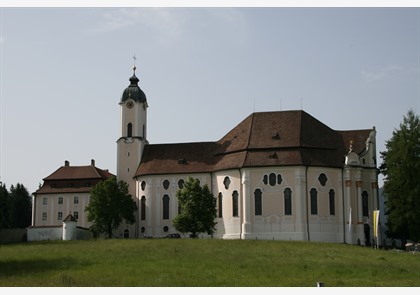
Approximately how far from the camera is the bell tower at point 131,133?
80844 millimetres

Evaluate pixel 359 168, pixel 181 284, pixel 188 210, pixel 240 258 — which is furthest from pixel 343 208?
pixel 181 284

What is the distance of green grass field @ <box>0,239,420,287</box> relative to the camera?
3416 centimetres

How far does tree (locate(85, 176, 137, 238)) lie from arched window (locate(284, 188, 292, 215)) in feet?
54.1

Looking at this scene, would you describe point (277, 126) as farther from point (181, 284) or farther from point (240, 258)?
point (181, 284)

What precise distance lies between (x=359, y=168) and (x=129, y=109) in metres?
27.2

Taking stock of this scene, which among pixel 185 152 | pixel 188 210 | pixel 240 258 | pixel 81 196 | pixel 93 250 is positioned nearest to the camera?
pixel 240 258

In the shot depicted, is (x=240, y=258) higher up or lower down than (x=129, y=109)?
lower down

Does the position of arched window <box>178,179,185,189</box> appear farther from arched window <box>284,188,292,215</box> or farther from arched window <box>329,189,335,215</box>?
arched window <box>329,189,335,215</box>

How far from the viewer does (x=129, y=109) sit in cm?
8262

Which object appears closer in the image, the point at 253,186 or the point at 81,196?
the point at 253,186

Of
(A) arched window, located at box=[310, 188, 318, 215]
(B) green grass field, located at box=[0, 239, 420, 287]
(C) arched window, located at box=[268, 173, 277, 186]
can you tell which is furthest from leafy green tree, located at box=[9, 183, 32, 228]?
(A) arched window, located at box=[310, 188, 318, 215]

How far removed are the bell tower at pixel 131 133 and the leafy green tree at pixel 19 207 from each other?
97.0ft

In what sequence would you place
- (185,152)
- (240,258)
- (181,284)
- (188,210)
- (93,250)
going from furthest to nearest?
(185,152) < (188,210) < (93,250) < (240,258) < (181,284)

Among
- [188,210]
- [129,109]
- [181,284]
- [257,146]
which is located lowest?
[181,284]
